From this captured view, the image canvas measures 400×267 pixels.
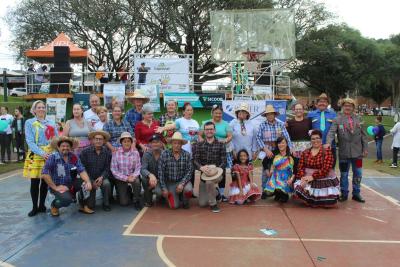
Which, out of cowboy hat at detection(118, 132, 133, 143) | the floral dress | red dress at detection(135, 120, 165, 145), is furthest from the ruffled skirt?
cowboy hat at detection(118, 132, 133, 143)

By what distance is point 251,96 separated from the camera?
15812mm

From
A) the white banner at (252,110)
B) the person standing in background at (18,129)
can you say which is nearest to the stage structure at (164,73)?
the white banner at (252,110)

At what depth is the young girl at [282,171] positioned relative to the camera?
7.64 metres

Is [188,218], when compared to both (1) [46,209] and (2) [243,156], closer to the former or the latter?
(2) [243,156]

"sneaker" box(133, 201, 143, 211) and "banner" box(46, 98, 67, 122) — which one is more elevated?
"banner" box(46, 98, 67, 122)

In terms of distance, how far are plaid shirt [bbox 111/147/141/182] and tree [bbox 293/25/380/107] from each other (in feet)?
111

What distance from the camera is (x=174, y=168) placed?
23.4 feet

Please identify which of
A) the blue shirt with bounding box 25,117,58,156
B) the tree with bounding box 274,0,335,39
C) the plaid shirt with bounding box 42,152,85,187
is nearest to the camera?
the plaid shirt with bounding box 42,152,85,187

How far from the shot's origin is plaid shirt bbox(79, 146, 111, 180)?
23.5ft

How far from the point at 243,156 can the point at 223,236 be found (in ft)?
6.97

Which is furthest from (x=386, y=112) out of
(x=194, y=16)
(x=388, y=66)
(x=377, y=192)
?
(x=377, y=192)

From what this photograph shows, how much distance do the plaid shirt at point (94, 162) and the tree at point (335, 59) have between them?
34022mm

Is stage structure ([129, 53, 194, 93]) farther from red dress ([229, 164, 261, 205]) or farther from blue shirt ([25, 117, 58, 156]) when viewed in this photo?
blue shirt ([25, 117, 58, 156])

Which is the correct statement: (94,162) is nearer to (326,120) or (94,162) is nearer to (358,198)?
(326,120)
